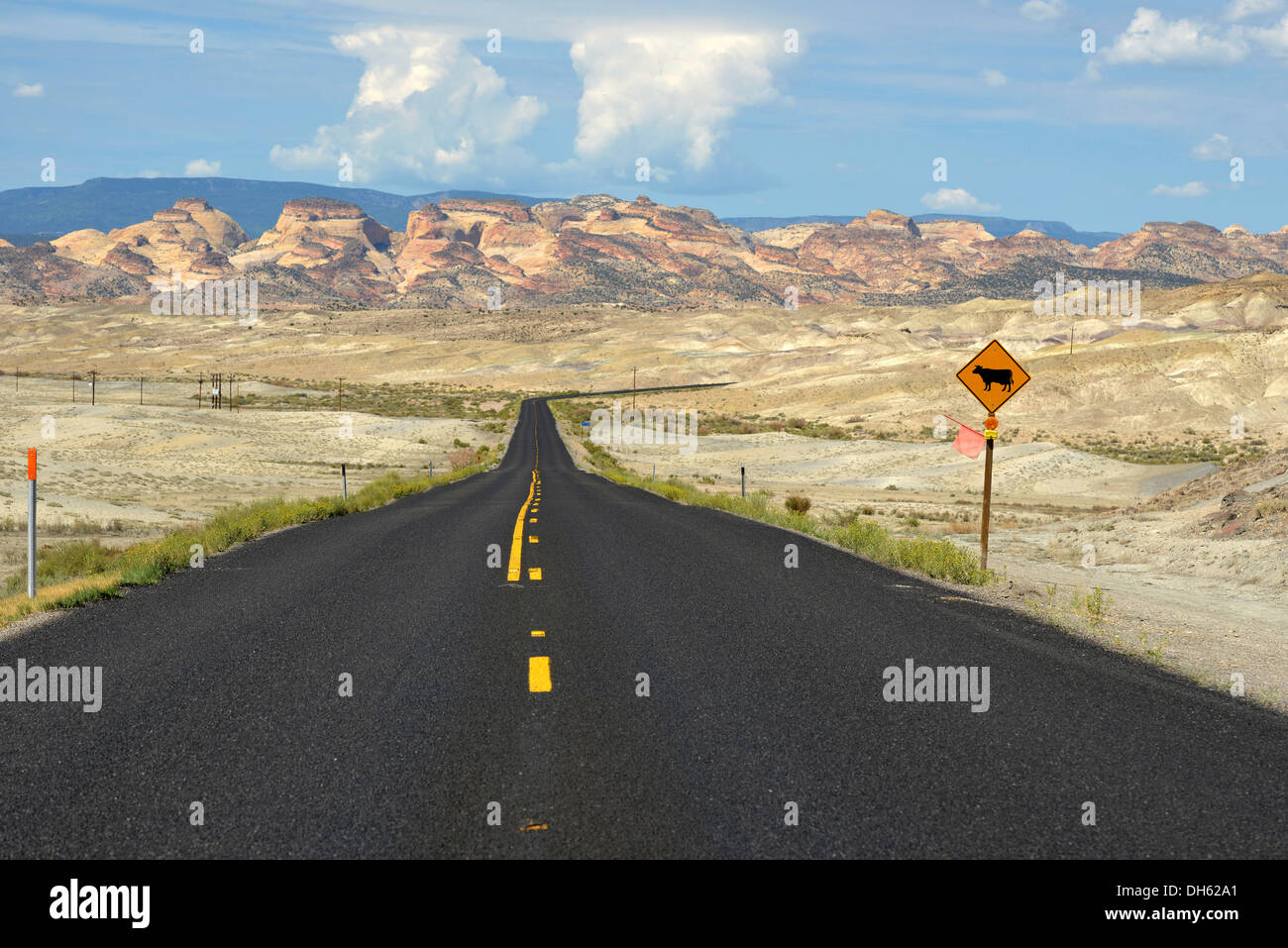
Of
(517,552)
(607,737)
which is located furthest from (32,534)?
(607,737)

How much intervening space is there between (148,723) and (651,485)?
31.8m

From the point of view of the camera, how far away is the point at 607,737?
668cm

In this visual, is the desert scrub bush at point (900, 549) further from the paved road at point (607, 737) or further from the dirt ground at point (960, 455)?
the paved road at point (607, 737)

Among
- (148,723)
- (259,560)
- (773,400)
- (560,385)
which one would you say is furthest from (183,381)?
(148,723)

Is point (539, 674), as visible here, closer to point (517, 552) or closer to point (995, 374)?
point (517, 552)

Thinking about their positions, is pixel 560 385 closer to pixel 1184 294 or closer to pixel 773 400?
pixel 773 400

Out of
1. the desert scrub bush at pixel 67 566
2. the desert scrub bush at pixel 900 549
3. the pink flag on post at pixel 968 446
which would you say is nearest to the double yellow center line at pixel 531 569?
the desert scrub bush at pixel 900 549

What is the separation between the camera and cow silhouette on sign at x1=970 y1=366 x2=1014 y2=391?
1537cm

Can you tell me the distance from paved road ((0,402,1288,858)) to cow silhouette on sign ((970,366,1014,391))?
453cm

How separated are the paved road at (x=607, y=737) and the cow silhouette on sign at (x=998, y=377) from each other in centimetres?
453

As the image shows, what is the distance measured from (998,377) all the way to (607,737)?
425 inches

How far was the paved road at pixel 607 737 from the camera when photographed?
5223 millimetres

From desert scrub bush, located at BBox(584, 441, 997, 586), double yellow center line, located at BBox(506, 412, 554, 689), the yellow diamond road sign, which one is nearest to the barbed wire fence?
double yellow center line, located at BBox(506, 412, 554, 689)

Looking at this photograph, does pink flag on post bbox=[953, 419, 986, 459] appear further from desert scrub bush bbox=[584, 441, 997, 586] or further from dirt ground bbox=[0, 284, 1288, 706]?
desert scrub bush bbox=[584, 441, 997, 586]
